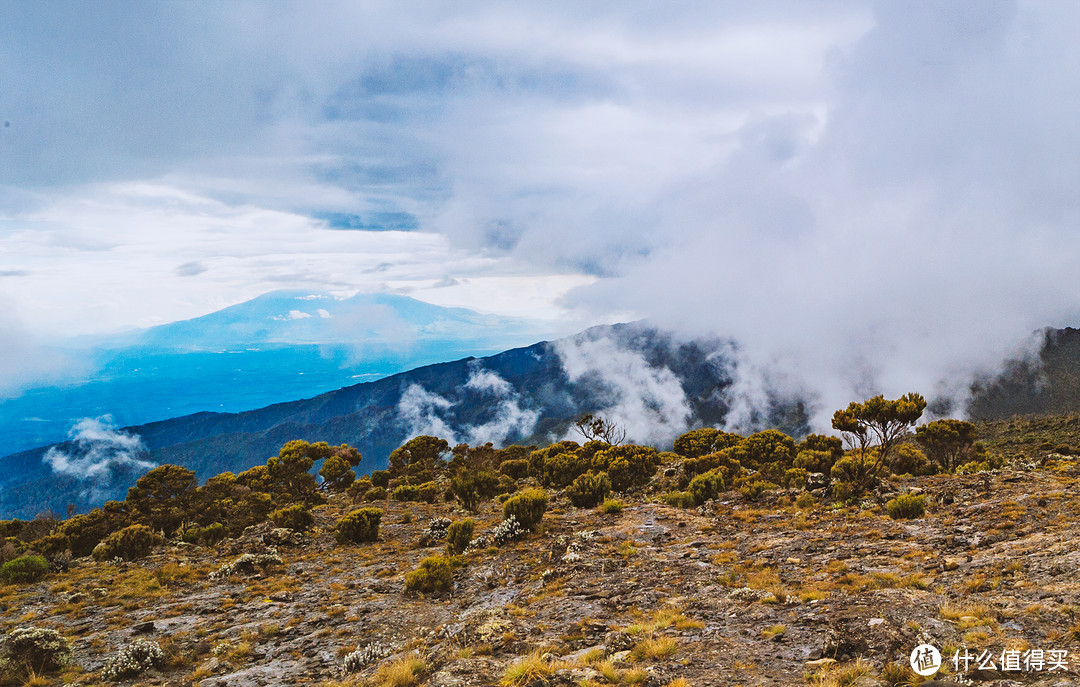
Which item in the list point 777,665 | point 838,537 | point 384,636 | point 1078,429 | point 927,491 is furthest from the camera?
point 1078,429

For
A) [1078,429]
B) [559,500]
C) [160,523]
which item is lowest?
[1078,429]

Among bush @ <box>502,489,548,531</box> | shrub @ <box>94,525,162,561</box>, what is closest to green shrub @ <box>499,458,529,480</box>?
bush @ <box>502,489,548,531</box>

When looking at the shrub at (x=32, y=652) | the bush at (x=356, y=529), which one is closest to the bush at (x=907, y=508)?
the bush at (x=356, y=529)

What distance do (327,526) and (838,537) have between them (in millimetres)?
26473

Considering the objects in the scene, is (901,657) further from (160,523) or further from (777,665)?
(160,523)

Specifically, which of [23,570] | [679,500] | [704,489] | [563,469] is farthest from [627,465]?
[23,570]

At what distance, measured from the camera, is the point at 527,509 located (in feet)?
75.5

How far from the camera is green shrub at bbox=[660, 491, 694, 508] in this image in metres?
27.7

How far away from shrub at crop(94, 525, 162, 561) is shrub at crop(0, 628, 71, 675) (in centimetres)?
1382

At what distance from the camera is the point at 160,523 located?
3142 cm

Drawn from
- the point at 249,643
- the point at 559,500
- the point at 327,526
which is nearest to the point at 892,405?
the point at 559,500

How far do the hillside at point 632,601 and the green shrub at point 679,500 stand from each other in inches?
99.7

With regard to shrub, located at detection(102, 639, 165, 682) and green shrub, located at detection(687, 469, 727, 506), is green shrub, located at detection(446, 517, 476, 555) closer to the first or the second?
shrub, located at detection(102, 639, 165, 682)

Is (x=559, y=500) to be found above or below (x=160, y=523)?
below
